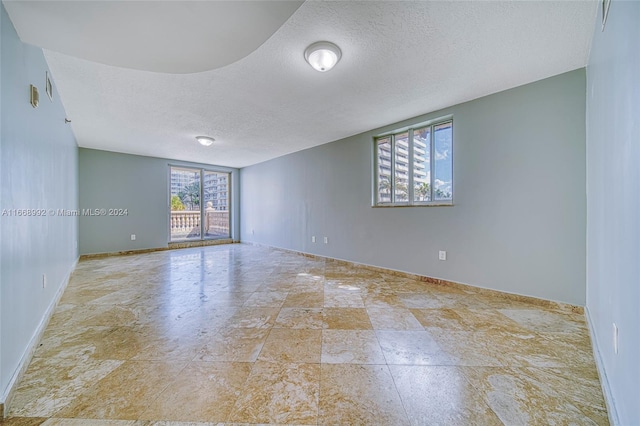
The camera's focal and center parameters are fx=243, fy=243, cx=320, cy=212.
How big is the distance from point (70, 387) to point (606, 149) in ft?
11.1

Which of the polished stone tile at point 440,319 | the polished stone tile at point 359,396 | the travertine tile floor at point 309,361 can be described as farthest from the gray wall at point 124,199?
the polished stone tile at point 440,319

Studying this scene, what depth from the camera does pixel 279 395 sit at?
129 centimetres

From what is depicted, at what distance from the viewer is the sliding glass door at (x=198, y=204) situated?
642cm

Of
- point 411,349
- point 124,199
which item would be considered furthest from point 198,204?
point 411,349

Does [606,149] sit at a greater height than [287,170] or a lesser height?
lesser

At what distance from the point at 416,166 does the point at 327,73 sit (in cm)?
188

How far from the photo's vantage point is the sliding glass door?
642 cm

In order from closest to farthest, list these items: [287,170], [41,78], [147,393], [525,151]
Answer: [147,393], [41,78], [525,151], [287,170]

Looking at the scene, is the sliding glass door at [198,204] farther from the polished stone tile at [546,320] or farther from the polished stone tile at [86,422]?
the polished stone tile at [546,320]

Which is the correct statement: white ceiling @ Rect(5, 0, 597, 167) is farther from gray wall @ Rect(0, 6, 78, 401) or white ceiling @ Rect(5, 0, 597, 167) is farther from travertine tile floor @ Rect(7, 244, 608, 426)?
travertine tile floor @ Rect(7, 244, 608, 426)

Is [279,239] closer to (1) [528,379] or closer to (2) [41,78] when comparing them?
(2) [41,78]

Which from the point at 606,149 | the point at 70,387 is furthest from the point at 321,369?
the point at 606,149

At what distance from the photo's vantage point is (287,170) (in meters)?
5.72

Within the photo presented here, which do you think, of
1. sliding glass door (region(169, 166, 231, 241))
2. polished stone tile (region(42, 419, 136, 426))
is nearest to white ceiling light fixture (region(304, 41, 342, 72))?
polished stone tile (region(42, 419, 136, 426))
